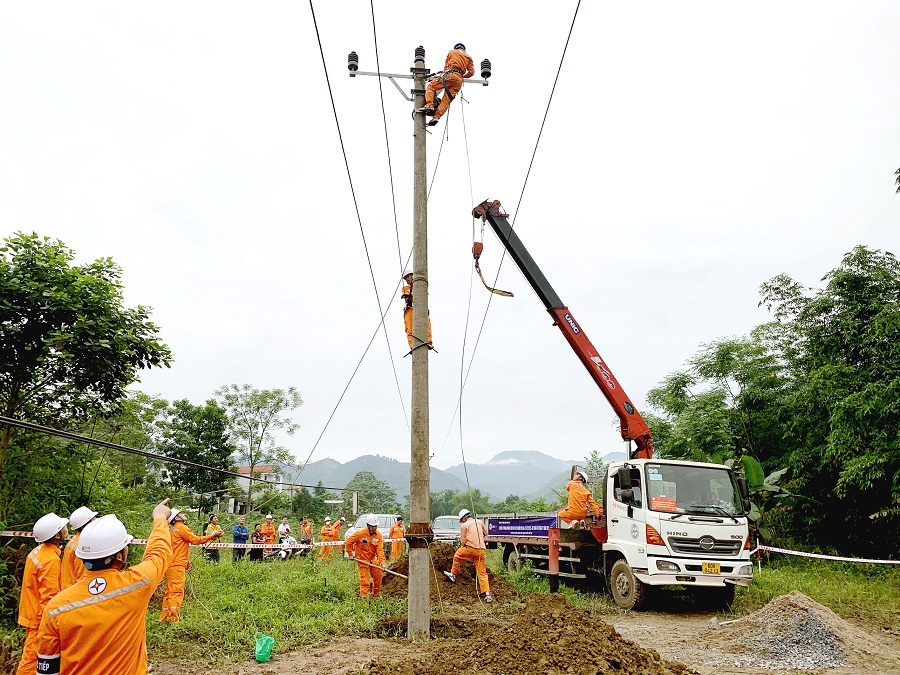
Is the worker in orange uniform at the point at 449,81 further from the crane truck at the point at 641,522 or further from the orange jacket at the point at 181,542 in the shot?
the orange jacket at the point at 181,542

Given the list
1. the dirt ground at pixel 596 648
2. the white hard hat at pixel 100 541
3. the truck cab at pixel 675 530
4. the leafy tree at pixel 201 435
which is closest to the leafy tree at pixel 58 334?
the dirt ground at pixel 596 648

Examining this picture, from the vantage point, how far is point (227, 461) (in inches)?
1556

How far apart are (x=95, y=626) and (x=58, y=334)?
5.50 meters

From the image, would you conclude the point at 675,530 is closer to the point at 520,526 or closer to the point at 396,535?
the point at 520,526

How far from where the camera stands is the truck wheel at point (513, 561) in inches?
556

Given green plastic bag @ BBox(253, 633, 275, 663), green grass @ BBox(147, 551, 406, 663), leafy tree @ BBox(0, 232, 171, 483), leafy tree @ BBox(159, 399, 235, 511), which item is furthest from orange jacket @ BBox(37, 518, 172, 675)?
leafy tree @ BBox(159, 399, 235, 511)

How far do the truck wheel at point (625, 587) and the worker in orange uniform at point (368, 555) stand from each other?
3.99m

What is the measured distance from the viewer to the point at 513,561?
14.4 m

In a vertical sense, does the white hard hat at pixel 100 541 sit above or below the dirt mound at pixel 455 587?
above

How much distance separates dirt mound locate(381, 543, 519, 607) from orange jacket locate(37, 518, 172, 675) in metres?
7.42

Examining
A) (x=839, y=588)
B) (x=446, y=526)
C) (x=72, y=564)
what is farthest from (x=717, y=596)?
(x=446, y=526)

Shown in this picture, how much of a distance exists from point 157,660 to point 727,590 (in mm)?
8773

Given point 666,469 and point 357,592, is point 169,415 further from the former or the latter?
point 666,469

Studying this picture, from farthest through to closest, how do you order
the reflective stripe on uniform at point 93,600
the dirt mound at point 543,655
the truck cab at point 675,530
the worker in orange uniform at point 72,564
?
the truck cab at point 675,530
the worker in orange uniform at point 72,564
the dirt mound at point 543,655
the reflective stripe on uniform at point 93,600
